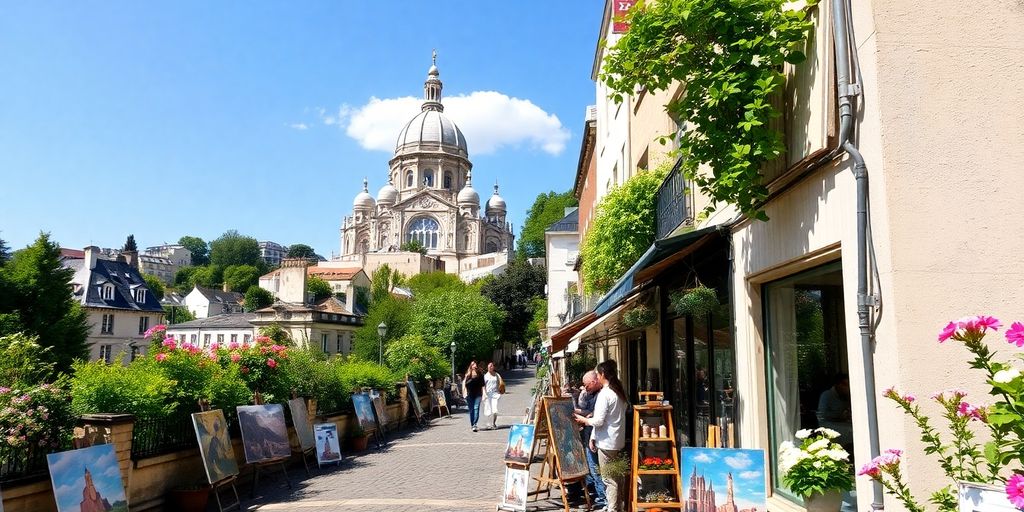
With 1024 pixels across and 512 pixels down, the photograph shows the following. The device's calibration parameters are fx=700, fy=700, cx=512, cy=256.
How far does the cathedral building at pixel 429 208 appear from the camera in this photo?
130125 millimetres

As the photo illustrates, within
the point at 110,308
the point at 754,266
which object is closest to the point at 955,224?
the point at 754,266

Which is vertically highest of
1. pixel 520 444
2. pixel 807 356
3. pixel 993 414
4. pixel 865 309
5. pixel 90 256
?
pixel 90 256

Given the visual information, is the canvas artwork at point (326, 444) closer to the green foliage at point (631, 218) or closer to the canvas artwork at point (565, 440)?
the canvas artwork at point (565, 440)

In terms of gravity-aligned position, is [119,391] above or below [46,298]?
below

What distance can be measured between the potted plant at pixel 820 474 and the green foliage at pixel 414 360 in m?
20.4

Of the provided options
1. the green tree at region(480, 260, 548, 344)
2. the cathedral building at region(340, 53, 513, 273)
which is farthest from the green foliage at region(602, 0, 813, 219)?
the cathedral building at region(340, 53, 513, 273)

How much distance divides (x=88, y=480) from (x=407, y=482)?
184 inches

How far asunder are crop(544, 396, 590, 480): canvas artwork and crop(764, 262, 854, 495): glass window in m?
2.76

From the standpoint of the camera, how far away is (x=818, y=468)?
4820mm

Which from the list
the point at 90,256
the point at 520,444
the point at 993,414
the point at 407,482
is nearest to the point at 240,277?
the point at 90,256

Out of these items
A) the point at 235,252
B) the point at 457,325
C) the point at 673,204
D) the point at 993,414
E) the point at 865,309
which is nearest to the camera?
the point at 993,414

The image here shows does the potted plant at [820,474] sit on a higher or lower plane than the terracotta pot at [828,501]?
higher

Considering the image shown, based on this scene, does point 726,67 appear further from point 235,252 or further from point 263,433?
point 235,252

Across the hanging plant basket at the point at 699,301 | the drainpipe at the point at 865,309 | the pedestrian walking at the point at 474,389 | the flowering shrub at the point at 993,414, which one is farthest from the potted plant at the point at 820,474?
the pedestrian walking at the point at 474,389
